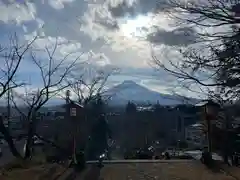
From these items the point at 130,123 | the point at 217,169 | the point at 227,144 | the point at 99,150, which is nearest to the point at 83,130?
the point at 99,150

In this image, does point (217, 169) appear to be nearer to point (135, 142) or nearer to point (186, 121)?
point (135, 142)

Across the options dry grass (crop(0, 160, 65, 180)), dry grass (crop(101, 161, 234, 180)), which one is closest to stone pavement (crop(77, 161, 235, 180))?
dry grass (crop(101, 161, 234, 180))

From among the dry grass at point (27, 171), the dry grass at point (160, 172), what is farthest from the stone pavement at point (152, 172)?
the dry grass at point (27, 171)

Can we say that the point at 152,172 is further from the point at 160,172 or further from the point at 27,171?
the point at 27,171

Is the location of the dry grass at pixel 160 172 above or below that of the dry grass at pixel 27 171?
below

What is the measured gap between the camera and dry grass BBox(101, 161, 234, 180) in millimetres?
11665

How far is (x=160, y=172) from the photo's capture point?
13.0 metres

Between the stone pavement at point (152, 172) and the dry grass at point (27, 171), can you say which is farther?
the stone pavement at point (152, 172)

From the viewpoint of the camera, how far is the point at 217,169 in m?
12.8

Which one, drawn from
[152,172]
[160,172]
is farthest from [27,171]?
[160,172]

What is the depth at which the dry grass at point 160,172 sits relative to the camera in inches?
459

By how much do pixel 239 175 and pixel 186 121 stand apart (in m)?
56.4

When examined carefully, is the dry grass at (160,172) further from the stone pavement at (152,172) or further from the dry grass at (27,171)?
the dry grass at (27,171)

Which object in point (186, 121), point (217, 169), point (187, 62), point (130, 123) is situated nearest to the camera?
point (187, 62)
